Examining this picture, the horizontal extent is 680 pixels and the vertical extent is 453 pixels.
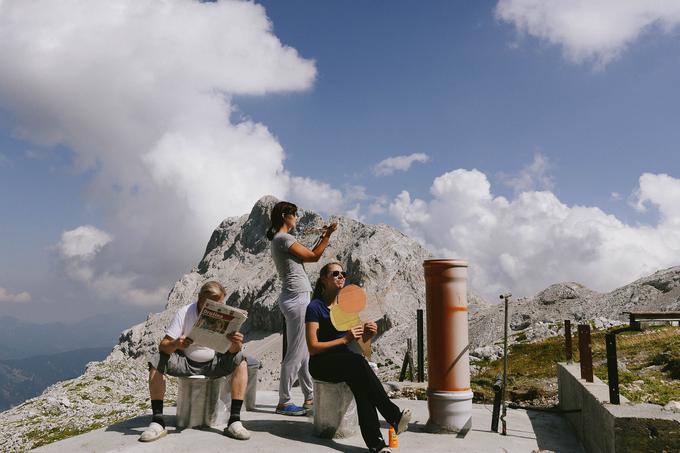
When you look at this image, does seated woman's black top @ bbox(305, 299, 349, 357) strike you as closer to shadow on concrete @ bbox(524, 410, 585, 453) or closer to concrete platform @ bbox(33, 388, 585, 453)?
concrete platform @ bbox(33, 388, 585, 453)

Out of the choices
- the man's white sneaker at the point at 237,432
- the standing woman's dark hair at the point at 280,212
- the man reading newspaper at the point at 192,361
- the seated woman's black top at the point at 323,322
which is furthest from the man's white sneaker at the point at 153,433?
the standing woman's dark hair at the point at 280,212

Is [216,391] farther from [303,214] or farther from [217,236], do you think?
[217,236]

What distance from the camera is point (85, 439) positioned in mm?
5730

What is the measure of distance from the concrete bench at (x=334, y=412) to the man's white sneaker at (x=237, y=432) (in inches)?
31.1

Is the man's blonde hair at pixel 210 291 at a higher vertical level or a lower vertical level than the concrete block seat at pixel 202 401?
higher

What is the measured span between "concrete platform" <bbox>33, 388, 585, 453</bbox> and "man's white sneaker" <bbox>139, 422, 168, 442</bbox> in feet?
0.21

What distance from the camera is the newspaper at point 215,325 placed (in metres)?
5.50

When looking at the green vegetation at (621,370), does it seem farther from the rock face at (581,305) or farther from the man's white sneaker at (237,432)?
the rock face at (581,305)

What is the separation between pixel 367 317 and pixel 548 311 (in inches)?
1484

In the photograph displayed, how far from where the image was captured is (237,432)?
5.48 metres

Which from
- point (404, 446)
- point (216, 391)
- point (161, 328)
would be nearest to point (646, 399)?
point (404, 446)

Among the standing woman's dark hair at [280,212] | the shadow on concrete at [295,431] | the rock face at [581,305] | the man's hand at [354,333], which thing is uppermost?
Answer: the rock face at [581,305]

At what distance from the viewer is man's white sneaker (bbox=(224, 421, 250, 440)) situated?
5461 mm

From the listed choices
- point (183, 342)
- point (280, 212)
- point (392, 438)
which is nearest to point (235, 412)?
point (183, 342)
